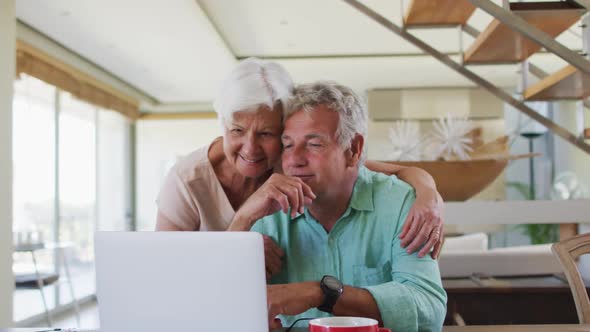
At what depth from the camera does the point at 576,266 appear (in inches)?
67.7

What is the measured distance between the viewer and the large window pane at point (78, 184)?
719cm

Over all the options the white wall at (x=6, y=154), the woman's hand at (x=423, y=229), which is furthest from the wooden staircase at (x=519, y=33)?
the white wall at (x=6, y=154)

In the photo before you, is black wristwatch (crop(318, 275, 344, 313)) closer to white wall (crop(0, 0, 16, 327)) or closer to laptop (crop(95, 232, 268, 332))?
laptop (crop(95, 232, 268, 332))

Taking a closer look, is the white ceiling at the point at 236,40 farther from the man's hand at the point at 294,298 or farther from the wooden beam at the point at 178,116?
the man's hand at the point at 294,298

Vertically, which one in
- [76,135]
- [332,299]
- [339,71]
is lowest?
[332,299]

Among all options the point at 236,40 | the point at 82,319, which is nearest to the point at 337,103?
the point at 236,40

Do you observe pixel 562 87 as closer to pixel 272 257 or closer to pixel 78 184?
pixel 272 257

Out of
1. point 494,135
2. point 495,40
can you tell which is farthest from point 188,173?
point 494,135

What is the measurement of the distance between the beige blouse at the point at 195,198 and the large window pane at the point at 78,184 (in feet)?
18.3

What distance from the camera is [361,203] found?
160 centimetres

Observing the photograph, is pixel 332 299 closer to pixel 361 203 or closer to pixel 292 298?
pixel 292 298

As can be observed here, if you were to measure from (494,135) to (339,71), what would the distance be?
8.29ft

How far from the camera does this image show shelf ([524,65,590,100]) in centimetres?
285

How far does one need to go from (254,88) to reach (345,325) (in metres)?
0.80
